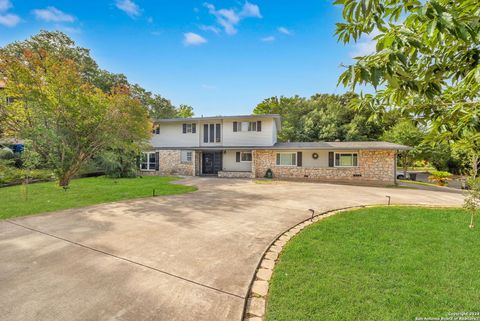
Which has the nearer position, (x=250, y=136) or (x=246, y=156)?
(x=250, y=136)

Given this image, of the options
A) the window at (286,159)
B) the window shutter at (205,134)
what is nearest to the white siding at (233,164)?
the window shutter at (205,134)

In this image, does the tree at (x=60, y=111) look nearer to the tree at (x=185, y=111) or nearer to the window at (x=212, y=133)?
the window at (x=212, y=133)

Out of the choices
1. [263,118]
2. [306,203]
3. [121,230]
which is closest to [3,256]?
[121,230]

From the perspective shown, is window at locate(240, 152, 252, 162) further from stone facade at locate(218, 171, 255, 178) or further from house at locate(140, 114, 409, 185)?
stone facade at locate(218, 171, 255, 178)

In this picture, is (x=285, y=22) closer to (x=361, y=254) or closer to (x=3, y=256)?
(x=361, y=254)

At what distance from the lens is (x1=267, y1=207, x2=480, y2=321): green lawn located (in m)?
2.62

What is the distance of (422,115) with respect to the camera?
2471 millimetres

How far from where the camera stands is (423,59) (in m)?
2.07

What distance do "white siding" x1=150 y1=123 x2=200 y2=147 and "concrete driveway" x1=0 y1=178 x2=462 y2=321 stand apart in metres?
14.1

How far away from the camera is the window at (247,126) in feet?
63.0

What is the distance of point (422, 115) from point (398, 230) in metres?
4.19

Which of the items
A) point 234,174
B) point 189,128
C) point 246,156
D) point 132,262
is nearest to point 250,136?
point 246,156

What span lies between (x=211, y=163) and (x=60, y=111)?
12860mm

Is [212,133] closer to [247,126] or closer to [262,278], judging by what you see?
[247,126]
